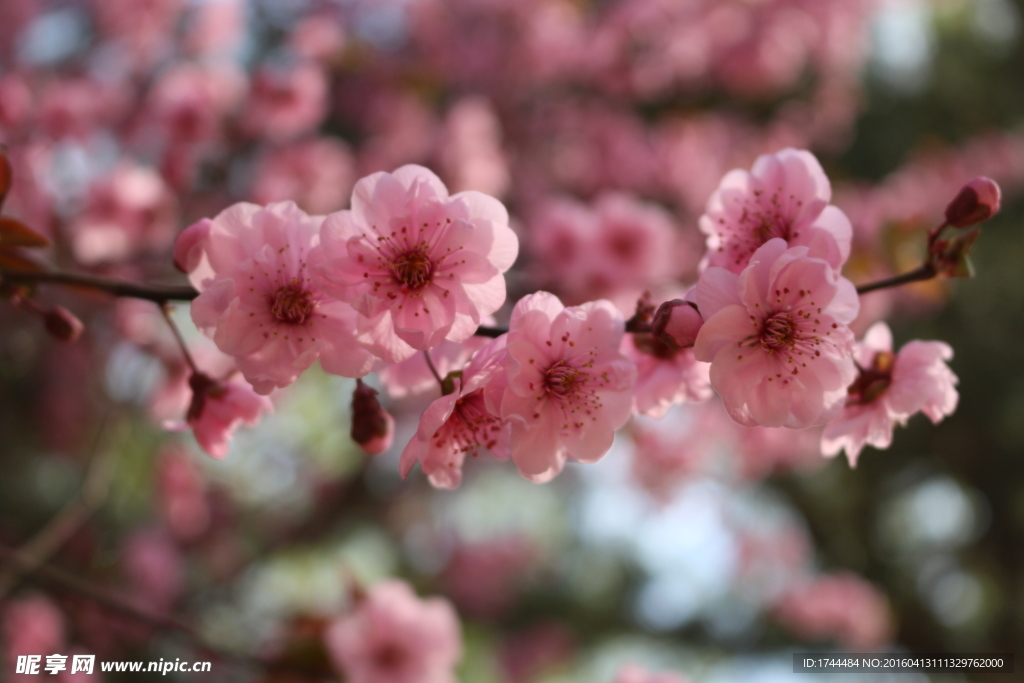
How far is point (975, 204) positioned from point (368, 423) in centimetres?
73

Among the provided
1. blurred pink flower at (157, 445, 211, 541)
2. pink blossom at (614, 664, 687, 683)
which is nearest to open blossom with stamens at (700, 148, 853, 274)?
pink blossom at (614, 664, 687, 683)

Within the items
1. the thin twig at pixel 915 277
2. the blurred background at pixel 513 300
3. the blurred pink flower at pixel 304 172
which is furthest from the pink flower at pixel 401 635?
the blurred pink flower at pixel 304 172

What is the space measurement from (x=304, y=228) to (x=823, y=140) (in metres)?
4.86

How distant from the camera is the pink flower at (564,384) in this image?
2.44 ft

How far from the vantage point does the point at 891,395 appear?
0.87 m

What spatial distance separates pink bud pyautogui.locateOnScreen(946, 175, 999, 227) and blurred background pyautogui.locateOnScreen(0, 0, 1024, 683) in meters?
0.50

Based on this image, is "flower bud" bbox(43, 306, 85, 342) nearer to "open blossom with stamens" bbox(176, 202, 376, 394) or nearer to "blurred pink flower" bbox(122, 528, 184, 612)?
"open blossom with stamens" bbox(176, 202, 376, 394)

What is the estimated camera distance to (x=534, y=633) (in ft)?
18.3

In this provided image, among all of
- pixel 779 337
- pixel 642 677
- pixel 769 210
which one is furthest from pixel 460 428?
pixel 642 677

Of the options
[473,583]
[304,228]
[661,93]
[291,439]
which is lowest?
[304,228]

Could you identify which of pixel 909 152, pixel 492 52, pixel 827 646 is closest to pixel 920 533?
pixel 827 646

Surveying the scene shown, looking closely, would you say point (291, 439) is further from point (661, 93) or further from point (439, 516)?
point (661, 93)

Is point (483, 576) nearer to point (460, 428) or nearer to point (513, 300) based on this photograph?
point (513, 300)

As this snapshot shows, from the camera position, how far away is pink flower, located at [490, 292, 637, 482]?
29.2 inches
